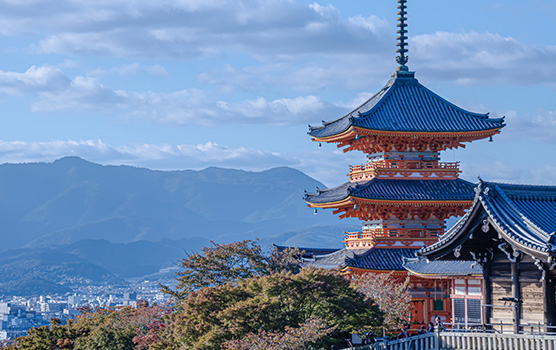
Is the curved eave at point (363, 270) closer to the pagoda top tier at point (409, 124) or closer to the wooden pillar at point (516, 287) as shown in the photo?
the pagoda top tier at point (409, 124)

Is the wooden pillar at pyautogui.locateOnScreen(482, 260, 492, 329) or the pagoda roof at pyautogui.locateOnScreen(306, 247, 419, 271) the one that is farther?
the pagoda roof at pyautogui.locateOnScreen(306, 247, 419, 271)

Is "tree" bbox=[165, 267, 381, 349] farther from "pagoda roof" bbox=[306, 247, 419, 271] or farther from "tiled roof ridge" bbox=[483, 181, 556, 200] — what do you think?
"pagoda roof" bbox=[306, 247, 419, 271]

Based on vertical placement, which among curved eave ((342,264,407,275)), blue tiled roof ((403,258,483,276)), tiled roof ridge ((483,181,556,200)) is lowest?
curved eave ((342,264,407,275))

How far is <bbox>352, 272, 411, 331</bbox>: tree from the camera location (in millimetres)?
42969

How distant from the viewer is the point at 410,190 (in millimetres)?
55469

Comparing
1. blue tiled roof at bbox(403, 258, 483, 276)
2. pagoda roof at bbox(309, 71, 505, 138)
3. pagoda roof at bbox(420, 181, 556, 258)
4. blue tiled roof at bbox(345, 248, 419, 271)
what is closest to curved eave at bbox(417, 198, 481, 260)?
pagoda roof at bbox(420, 181, 556, 258)

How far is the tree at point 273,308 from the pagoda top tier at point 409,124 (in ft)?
58.9

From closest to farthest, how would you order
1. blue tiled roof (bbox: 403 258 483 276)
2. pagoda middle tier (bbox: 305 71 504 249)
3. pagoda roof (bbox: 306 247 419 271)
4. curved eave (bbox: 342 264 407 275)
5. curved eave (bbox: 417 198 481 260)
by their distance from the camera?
curved eave (bbox: 417 198 481 260), blue tiled roof (bbox: 403 258 483 276), curved eave (bbox: 342 264 407 275), pagoda roof (bbox: 306 247 419 271), pagoda middle tier (bbox: 305 71 504 249)

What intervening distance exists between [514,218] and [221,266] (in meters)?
19.2

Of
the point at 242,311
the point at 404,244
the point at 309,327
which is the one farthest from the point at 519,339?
the point at 404,244

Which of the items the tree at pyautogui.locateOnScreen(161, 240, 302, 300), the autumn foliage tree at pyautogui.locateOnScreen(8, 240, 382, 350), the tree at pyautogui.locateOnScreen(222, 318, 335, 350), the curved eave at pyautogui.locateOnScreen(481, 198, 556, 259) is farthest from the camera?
the tree at pyautogui.locateOnScreen(161, 240, 302, 300)

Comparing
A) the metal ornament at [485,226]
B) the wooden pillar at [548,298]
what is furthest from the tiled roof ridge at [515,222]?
the wooden pillar at [548,298]

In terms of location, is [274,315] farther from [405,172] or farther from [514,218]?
[405,172]

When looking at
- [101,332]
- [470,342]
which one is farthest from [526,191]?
[101,332]
